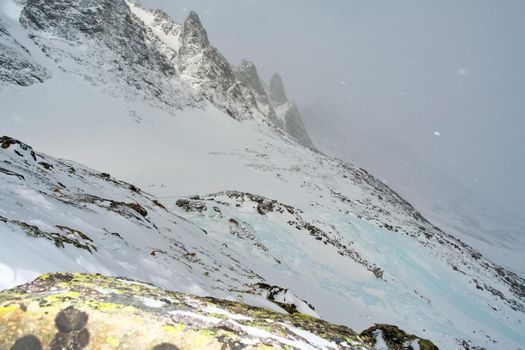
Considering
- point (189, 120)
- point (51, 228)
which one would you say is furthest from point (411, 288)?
point (189, 120)

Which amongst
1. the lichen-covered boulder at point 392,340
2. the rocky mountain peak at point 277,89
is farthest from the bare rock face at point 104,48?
the rocky mountain peak at point 277,89

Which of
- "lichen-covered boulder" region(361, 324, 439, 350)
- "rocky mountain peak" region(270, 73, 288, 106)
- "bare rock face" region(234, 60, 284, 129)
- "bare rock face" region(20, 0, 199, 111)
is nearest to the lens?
"lichen-covered boulder" region(361, 324, 439, 350)

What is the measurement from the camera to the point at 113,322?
2.80m

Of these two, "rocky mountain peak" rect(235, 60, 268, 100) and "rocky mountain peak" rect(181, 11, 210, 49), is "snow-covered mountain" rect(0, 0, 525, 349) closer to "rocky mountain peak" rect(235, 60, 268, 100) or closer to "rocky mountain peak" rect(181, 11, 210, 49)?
"rocky mountain peak" rect(181, 11, 210, 49)

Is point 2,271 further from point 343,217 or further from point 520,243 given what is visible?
point 520,243

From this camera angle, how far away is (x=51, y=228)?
23.1 feet

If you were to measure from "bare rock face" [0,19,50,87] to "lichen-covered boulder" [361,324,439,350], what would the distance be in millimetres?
43574

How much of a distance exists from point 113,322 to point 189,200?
22421 millimetres

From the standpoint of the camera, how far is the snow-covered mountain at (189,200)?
9.13 m

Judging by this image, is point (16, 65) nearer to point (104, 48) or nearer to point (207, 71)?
point (104, 48)

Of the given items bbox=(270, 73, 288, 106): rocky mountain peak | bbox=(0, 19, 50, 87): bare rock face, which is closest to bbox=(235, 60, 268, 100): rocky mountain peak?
bbox=(270, 73, 288, 106): rocky mountain peak

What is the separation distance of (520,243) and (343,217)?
20370cm

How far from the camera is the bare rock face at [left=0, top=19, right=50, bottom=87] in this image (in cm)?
3909

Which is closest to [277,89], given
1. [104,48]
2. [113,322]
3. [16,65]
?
[104,48]
